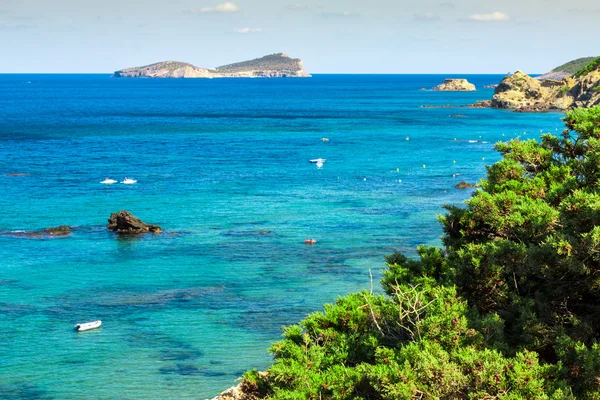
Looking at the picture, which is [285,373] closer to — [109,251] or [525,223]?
[525,223]

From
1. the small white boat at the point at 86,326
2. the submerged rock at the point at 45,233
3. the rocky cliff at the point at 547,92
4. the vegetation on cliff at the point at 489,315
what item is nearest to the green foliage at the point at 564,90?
the rocky cliff at the point at 547,92

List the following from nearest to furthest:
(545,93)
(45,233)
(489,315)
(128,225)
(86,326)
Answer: (489,315), (86,326), (45,233), (128,225), (545,93)

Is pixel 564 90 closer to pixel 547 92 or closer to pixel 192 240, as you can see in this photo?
pixel 547 92

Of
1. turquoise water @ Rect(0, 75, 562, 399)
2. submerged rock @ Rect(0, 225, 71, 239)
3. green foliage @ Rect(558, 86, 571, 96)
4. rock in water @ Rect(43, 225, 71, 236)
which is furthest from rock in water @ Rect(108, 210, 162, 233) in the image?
green foliage @ Rect(558, 86, 571, 96)

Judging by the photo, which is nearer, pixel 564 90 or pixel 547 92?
→ pixel 564 90

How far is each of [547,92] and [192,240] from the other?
428ft

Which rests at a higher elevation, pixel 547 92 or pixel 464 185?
pixel 547 92

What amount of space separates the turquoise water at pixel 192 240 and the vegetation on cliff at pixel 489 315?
38.0ft

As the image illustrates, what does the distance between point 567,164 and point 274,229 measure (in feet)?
113

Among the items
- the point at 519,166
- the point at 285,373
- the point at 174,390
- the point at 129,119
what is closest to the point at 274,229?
the point at 174,390

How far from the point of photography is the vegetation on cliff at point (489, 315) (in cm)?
1515

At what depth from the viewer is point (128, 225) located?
54156mm

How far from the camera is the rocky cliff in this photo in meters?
139

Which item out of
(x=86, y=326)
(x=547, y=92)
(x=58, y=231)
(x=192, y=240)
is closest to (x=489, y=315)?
(x=86, y=326)
